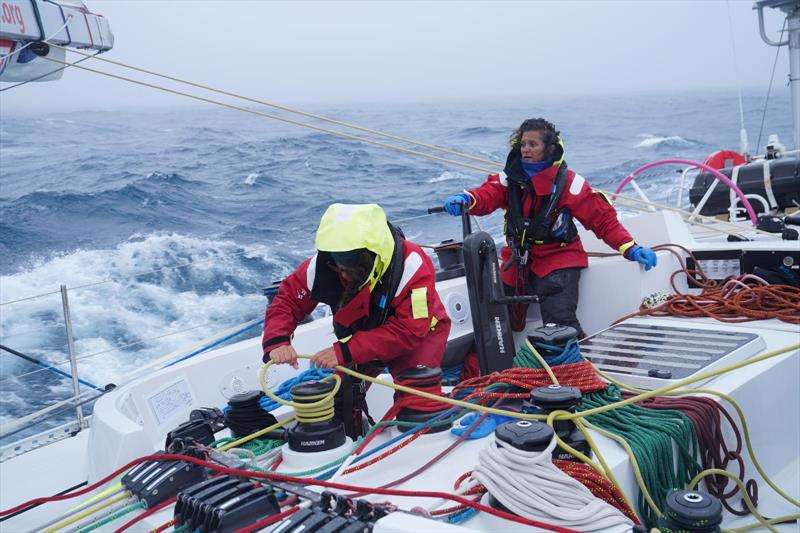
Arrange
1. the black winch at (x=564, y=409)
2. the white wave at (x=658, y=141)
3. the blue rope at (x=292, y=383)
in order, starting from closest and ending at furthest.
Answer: the black winch at (x=564, y=409) → the blue rope at (x=292, y=383) → the white wave at (x=658, y=141)

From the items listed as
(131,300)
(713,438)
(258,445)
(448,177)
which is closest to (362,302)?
(258,445)

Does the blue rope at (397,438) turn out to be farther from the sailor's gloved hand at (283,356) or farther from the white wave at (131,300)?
the white wave at (131,300)

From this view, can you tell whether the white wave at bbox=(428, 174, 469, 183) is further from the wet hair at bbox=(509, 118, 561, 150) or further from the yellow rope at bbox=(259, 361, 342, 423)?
the yellow rope at bbox=(259, 361, 342, 423)

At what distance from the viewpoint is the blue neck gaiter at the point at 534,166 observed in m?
3.58

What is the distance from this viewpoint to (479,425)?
2.27 m

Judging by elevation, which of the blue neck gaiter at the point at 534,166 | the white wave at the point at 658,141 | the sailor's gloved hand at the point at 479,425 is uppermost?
the blue neck gaiter at the point at 534,166

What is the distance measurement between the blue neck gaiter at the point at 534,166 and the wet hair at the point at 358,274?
1.46m

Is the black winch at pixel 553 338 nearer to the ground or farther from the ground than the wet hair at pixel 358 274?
nearer to the ground

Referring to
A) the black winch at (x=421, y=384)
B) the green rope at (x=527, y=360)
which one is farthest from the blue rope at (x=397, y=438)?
the green rope at (x=527, y=360)

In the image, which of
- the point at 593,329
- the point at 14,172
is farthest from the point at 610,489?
the point at 14,172

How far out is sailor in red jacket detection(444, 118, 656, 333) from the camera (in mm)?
3586

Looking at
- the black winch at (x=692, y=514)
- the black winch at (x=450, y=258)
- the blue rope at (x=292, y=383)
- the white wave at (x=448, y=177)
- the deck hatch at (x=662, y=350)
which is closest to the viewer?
the black winch at (x=692, y=514)

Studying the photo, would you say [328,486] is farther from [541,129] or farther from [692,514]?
[541,129]

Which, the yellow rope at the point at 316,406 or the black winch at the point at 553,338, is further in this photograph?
the black winch at the point at 553,338
